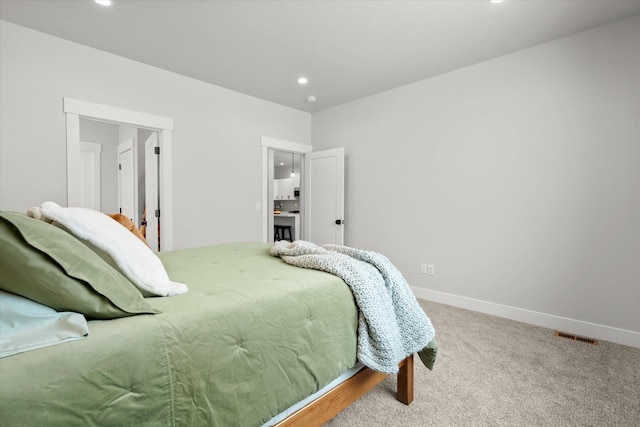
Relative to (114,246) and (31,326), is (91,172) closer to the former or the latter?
(114,246)

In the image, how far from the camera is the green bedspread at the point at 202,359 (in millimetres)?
670

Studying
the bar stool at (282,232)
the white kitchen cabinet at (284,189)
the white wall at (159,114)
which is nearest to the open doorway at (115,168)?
the white wall at (159,114)

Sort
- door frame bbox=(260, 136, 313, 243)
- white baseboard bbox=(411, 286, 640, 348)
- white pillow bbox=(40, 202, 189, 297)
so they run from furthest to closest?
door frame bbox=(260, 136, 313, 243) → white baseboard bbox=(411, 286, 640, 348) → white pillow bbox=(40, 202, 189, 297)

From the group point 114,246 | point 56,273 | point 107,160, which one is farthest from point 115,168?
point 56,273

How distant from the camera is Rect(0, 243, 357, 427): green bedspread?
2.20ft

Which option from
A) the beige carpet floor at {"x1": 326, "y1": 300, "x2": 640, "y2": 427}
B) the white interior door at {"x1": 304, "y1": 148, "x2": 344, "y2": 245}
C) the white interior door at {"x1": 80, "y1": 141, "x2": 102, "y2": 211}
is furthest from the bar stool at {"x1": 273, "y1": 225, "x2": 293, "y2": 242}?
the beige carpet floor at {"x1": 326, "y1": 300, "x2": 640, "y2": 427}

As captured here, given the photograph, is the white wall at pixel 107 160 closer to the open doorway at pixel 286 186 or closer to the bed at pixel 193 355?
the open doorway at pixel 286 186

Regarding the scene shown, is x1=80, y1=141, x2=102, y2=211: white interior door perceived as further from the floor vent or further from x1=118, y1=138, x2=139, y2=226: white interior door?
the floor vent

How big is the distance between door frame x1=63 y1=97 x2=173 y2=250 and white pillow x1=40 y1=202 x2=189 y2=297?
83.7 inches

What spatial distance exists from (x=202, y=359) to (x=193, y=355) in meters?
0.03

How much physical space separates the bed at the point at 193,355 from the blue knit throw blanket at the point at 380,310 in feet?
0.19

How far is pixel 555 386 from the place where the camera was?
1838mm

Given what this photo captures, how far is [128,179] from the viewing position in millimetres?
4480

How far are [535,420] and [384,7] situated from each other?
9.15 feet
